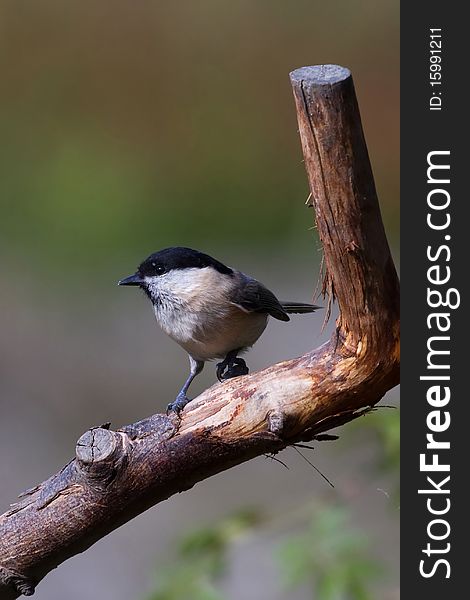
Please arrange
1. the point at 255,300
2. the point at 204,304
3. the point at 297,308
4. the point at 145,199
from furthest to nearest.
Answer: the point at 145,199 → the point at 297,308 → the point at 255,300 → the point at 204,304

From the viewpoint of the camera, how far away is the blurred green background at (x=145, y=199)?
20.3 feet

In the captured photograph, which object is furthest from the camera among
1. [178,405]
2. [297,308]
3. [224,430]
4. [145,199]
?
[145,199]

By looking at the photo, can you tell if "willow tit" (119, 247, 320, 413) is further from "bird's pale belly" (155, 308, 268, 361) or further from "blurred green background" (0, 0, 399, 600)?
"blurred green background" (0, 0, 399, 600)

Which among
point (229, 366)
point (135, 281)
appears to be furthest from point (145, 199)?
point (229, 366)

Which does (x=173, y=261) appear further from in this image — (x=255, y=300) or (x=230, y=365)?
(x=230, y=365)

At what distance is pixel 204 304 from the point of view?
368 cm

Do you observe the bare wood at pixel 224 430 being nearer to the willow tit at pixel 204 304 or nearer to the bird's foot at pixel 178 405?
the bird's foot at pixel 178 405

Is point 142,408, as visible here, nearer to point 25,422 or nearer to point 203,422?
point 25,422

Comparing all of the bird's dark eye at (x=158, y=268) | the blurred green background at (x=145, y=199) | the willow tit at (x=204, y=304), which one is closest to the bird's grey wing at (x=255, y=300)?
the willow tit at (x=204, y=304)

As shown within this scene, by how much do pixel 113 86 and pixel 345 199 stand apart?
8010mm

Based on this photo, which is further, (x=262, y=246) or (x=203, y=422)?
(x=262, y=246)

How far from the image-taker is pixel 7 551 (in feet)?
9.35

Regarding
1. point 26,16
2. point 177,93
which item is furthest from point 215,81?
point 26,16

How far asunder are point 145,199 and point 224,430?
622cm
